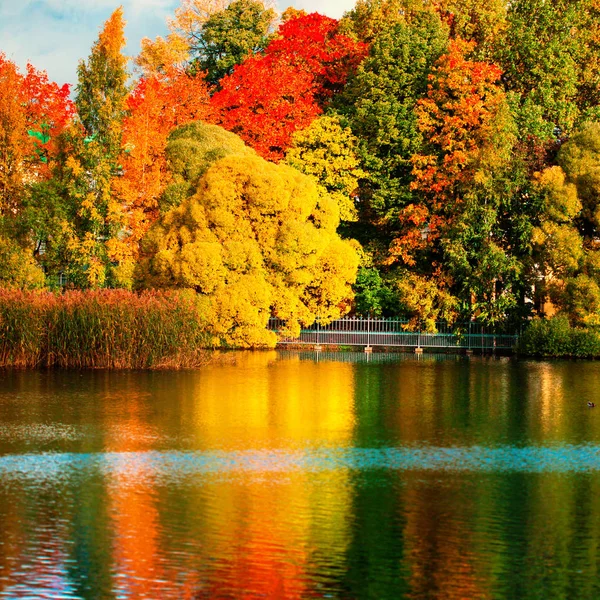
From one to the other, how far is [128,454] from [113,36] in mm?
25253

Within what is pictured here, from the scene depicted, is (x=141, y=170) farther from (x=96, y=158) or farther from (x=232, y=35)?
(x=232, y=35)

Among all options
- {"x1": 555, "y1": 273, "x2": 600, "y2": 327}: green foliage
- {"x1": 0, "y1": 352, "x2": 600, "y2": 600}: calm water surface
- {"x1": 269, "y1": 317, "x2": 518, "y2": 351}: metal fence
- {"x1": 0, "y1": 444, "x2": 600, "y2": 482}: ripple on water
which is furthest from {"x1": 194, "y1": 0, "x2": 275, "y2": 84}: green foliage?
{"x1": 0, "y1": 444, "x2": 600, "y2": 482}: ripple on water

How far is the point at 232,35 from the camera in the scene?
175 feet

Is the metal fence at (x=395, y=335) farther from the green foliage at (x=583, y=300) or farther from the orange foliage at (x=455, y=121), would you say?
the orange foliage at (x=455, y=121)

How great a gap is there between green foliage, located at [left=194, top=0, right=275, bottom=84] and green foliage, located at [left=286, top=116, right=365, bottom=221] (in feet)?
38.5

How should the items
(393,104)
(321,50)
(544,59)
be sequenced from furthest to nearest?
(321,50), (544,59), (393,104)

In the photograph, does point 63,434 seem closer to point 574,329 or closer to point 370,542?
point 370,542

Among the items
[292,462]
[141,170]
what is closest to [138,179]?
[141,170]

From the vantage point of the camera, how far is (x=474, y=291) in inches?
1545

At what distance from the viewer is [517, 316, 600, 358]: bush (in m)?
36.4

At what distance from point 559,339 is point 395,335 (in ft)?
21.2

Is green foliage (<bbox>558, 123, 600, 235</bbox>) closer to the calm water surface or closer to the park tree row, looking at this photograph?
the park tree row

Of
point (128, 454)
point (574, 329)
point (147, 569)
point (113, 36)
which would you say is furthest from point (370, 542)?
point (113, 36)

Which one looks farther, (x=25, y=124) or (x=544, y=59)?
(x=25, y=124)
